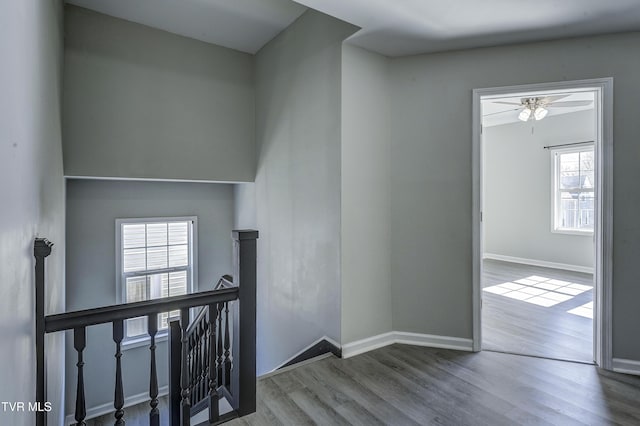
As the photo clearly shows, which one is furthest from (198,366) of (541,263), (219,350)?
(541,263)

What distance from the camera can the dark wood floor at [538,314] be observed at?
3.03 m

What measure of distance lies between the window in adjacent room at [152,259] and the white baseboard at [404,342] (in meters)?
3.04

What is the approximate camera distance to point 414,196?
312 cm

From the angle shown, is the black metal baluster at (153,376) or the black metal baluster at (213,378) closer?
the black metal baluster at (153,376)

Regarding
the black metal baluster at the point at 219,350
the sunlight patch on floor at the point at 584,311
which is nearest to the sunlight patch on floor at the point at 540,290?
the sunlight patch on floor at the point at 584,311

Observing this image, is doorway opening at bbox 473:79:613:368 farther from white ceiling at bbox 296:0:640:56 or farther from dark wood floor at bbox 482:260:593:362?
white ceiling at bbox 296:0:640:56

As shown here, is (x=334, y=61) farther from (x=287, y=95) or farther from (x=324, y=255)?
(x=324, y=255)

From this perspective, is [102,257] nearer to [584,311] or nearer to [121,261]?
[121,261]

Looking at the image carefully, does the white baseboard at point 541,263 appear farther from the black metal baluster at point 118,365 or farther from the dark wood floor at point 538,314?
the black metal baluster at point 118,365

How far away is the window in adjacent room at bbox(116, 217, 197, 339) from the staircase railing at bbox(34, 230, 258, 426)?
8.75ft

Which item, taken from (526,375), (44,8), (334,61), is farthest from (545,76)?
(44,8)

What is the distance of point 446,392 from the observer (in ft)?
7.59

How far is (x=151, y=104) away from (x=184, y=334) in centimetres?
297

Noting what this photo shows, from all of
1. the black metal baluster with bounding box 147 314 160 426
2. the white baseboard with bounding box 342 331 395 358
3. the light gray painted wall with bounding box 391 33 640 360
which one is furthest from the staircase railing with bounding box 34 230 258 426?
the light gray painted wall with bounding box 391 33 640 360
